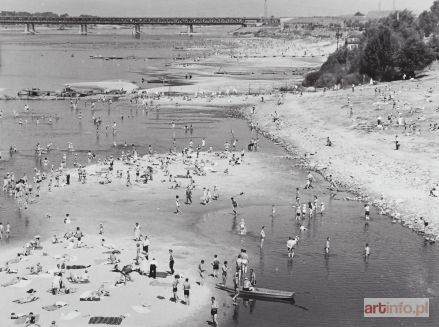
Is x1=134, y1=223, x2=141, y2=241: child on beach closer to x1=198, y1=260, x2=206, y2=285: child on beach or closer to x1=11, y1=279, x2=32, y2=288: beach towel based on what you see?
Answer: x1=198, y1=260, x2=206, y2=285: child on beach

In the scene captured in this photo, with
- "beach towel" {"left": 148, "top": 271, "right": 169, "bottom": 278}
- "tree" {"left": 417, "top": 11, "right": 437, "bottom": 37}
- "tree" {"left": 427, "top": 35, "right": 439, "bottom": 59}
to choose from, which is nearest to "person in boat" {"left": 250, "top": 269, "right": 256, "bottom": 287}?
"beach towel" {"left": 148, "top": 271, "right": 169, "bottom": 278}

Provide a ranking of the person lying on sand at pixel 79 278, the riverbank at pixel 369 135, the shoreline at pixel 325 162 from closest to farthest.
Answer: the person lying on sand at pixel 79 278 → the shoreline at pixel 325 162 → the riverbank at pixel 369 135

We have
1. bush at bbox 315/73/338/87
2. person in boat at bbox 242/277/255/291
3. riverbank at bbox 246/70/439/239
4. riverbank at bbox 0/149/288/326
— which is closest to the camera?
riverbank at bbox 0/149/288/326

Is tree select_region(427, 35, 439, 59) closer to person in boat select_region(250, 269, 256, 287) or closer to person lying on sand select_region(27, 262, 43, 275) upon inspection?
person in boat select_region(250, 269, 256, 287)

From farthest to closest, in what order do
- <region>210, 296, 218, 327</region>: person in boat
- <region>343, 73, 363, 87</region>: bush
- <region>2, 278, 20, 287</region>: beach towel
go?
<region>343, 73, 363, 87</region>: bush → <region>2, 278, 20, 287</region>: beach towel → <region>210, 296, 218, 327</region>: person in boat

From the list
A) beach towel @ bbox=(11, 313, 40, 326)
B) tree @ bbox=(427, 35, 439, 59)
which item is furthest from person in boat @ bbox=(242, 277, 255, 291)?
tree @ bbox=(427, 35, 439, 59)

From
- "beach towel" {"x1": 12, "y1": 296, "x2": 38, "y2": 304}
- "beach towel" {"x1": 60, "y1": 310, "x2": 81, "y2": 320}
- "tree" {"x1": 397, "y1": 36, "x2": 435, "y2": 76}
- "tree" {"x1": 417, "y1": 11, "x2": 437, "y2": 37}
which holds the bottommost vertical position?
"beach towel" {"x1": 60, "y1": 310, "x2": 81, "y2": 320}

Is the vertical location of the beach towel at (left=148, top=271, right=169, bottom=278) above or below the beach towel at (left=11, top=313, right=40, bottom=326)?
above

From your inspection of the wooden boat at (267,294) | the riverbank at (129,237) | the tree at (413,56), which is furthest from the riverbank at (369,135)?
the wooden boat at (267,294)

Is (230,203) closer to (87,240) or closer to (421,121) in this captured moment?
(87,240)

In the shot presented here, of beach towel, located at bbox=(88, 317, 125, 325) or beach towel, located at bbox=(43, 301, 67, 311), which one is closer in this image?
beach towel, located at bbox=(88, 317, 125, 325)

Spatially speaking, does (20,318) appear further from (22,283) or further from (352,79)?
(352,79)

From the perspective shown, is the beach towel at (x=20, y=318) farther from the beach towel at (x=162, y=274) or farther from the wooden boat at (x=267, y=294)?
the wooden boat at (x=267, y=294)

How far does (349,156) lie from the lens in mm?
57969
